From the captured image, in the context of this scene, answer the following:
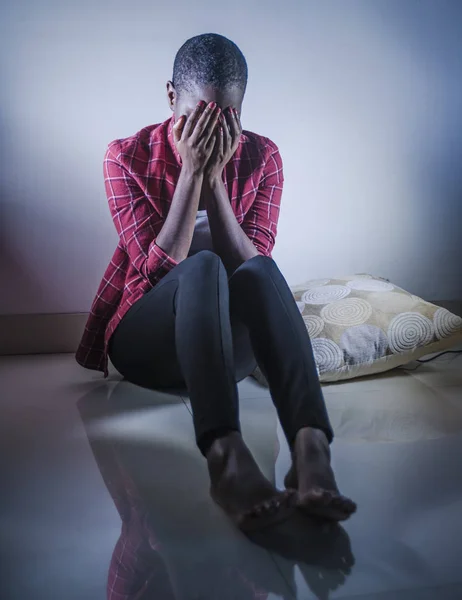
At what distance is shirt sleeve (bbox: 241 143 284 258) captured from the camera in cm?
154

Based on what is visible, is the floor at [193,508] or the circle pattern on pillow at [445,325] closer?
the floor at [193,508]

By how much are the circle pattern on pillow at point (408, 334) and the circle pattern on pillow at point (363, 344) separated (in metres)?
0.02

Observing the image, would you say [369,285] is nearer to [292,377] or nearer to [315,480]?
[292,377]

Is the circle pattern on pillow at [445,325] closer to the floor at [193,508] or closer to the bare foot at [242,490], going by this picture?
the floor at [193,508]

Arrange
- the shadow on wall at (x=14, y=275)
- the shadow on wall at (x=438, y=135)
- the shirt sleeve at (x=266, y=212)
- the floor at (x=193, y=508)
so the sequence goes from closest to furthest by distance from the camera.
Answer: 1. the floor at (x=193, y=508)
2. the shirt sleeve at (x=266, y=212)
3. the shadow on wall at (x=14, y=275)
4. the shadow on wall at (x=438, y=135)

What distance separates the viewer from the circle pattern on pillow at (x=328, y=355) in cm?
158

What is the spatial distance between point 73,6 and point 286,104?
653 millimetres

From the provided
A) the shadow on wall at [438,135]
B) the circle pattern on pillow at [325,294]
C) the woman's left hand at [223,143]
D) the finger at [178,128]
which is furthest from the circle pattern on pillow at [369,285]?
the finger at [178,128]

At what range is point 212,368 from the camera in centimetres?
95

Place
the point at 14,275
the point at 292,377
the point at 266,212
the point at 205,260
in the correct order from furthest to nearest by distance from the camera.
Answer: the point at 14,275
the point at 266,212
the point at 205,260
the point at 292,377

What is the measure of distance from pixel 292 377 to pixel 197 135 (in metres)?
0.64

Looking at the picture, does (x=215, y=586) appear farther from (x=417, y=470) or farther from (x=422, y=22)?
(x=422, y=22)

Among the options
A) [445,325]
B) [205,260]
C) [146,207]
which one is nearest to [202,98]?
[146,207]

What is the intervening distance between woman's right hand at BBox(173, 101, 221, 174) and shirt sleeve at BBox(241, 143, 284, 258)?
21cm
